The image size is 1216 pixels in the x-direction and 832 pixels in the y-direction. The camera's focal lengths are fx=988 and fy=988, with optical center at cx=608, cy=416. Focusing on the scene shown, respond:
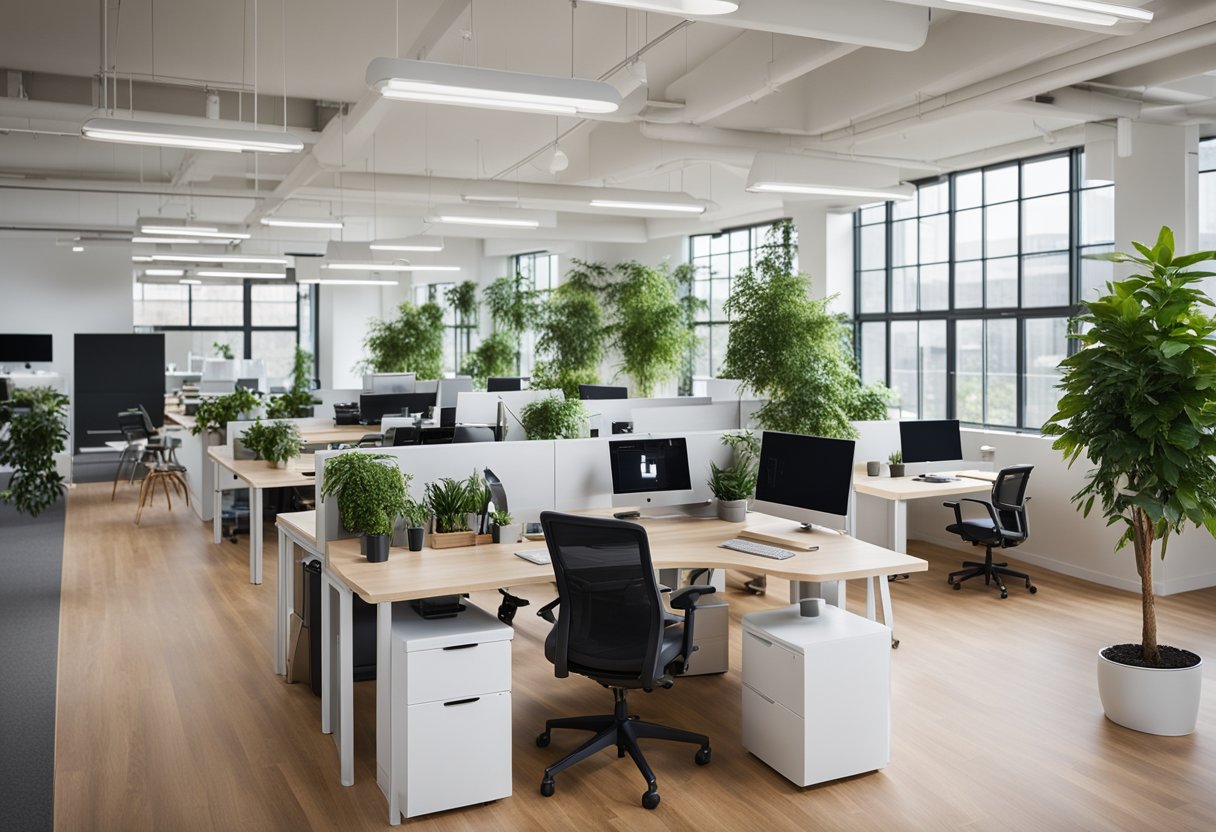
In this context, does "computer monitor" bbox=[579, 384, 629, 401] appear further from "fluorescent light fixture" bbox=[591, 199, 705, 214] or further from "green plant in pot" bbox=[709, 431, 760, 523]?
"green plant in pot" bbox=[709, 431, 760, 523]

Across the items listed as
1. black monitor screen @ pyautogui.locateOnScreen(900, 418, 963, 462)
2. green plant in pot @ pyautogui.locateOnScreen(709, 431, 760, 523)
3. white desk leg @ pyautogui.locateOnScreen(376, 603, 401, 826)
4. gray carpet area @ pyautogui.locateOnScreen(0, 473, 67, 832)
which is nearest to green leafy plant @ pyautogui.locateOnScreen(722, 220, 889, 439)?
black monitor screen @ pyautogui.locateOnScreen(900, 418, 963, 462)

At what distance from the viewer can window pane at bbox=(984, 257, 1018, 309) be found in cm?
918

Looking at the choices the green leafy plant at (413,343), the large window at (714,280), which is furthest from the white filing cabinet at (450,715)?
the green leafy plant at (413,343)

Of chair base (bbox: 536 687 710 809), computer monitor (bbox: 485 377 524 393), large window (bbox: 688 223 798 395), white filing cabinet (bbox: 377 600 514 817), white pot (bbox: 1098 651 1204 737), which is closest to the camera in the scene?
white filing cabinet (bbox: 377 600 514 817)

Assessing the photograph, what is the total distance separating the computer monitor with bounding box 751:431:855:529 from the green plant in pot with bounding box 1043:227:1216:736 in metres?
→ 1.13

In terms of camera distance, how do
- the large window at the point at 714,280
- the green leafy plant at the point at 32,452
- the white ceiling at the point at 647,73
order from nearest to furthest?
1. the white ceiling at the point at 647,73
2. the green leafy plant at the point at 32,452
3. the large window at the point at 714,280

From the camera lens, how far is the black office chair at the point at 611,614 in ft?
12.3

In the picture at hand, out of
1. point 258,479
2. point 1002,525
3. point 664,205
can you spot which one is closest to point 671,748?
point 1002,525

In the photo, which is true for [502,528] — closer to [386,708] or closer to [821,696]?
[386,708]

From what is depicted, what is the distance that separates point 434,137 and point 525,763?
7151 mm

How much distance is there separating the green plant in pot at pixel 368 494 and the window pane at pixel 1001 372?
6.73 meters

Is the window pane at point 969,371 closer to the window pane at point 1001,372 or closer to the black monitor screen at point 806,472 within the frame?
the window pane at point 1001,372

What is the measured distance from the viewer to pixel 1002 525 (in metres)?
7.12

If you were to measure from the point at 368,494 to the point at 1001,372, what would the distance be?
275 inches
